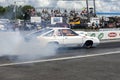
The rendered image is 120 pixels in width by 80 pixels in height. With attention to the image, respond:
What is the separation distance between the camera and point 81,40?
1730 centimetres

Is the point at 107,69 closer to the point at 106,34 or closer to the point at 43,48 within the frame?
the point at 43,48

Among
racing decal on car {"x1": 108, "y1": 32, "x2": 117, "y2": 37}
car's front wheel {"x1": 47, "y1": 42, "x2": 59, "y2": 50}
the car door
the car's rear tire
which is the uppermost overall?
the car door

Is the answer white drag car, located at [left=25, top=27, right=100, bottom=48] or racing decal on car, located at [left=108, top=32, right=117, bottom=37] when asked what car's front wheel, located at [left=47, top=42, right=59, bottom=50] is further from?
racing decal on car, located at [left=108, top=32, right=117, bottom=37]

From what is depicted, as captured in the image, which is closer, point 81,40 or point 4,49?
point 4,49

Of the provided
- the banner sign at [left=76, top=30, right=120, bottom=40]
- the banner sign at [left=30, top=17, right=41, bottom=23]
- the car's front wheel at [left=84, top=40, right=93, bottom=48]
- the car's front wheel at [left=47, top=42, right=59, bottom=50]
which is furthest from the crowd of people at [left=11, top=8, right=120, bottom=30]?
the car's front wheel at [left=47, top=42, right=59, bottom=50]

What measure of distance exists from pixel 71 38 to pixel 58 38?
2.80 feet

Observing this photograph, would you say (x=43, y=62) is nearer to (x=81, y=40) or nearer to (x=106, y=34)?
(x=81, y=40)

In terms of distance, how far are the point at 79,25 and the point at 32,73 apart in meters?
44.5

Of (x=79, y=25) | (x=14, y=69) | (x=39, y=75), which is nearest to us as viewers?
(x=39, y=75)

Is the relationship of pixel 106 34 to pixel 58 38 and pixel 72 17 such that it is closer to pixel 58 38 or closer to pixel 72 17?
pixel 58 38

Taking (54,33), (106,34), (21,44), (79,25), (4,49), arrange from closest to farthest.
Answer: (4,49) < (21,44) < (54,33) < (106,34) < (79,25)

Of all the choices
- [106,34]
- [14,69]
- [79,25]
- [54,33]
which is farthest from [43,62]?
[79,25]

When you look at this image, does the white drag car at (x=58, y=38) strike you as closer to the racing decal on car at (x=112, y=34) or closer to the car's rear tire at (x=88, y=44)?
the car's rear tire at (x=88, y=44)

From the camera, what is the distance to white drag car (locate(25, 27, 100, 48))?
15.9 meters
